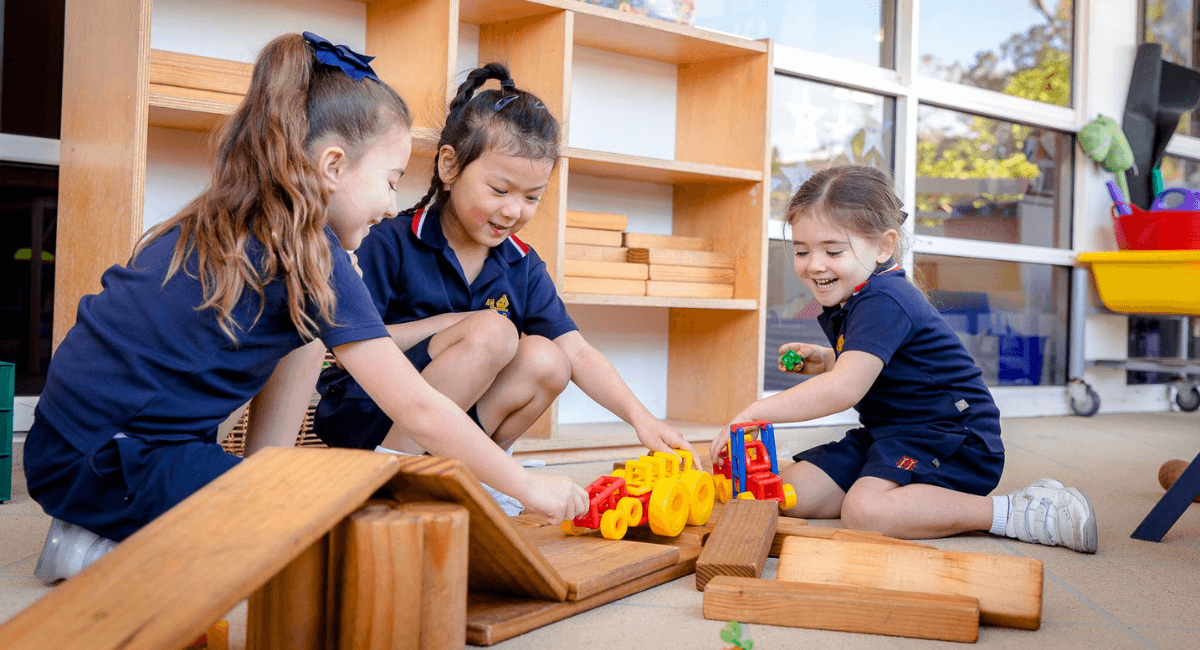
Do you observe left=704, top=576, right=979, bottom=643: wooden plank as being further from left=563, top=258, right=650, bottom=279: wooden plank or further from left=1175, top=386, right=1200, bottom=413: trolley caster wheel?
left=1175, top=386, right=1200, bottom=413: trolley caster wheel

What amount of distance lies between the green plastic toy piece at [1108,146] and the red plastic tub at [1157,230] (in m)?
0.24

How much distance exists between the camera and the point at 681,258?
259 centimetres

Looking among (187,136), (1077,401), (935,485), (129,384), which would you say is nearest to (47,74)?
(187,136)

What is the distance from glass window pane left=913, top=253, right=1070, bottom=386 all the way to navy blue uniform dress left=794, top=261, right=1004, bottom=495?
1.85m

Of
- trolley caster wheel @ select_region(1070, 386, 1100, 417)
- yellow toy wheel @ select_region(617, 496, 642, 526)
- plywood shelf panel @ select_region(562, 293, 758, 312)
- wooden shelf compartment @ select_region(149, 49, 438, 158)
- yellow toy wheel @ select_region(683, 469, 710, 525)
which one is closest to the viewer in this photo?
yellow toy wheel @ select_region(617, 496, 642, 526)

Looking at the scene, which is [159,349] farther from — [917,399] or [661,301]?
[661,301]

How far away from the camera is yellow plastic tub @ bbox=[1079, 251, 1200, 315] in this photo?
3346 mm

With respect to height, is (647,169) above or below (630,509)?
above

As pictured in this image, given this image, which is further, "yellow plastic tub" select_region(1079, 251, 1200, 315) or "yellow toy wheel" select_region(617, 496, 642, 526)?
"yellow plastic tub" select_region(1079, 251, 1200, 315)

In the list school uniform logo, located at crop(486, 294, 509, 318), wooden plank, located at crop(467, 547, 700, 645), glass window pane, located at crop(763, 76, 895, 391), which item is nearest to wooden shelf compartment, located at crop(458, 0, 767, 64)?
glass window pane, located at crop(763, 76, 895, 391)

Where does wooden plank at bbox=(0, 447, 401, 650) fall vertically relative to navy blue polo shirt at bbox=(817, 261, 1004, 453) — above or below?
below

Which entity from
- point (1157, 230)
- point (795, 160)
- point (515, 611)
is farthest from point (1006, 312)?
point (515, 611)

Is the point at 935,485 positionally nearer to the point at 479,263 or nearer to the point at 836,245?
the point at 836,245

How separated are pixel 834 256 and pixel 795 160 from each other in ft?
4.97
